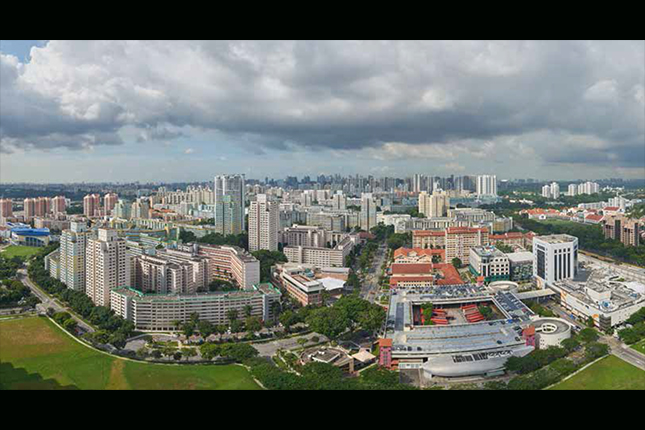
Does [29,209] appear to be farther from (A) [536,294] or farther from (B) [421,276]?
(A) [536,294]

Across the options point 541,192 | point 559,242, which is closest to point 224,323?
point 559,242

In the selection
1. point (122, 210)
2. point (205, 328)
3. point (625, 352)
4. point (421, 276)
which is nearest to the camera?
point (625, 352)

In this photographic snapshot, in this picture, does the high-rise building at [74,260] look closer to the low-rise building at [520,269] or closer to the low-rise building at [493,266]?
the low-rise building at [493,266]

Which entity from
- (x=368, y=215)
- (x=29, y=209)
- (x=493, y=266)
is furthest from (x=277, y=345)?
(x=29, y=209)

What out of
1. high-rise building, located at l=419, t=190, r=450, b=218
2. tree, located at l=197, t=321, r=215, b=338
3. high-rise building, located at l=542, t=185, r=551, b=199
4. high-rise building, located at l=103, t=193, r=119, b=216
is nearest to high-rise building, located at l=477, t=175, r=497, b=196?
high-rise building, located at l=542, t=185, r=551, b=199

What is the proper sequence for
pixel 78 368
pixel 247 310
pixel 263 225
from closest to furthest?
pixel 78 368
pixel 247 310
pixel 263 225

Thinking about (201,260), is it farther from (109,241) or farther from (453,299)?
(453,299)

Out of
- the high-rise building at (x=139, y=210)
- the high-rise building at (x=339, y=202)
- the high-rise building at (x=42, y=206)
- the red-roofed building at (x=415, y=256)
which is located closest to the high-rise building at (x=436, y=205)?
the high-rise building at (x=339, y=202)
